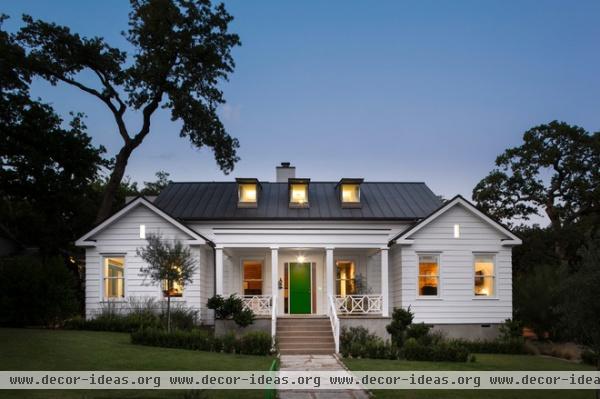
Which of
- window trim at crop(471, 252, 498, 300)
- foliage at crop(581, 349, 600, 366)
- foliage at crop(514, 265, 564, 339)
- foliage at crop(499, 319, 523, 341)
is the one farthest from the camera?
window trim at crop(471, 252, 498, 300)

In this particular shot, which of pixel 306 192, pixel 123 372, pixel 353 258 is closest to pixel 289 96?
pixel 306 192

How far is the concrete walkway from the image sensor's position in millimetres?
13875

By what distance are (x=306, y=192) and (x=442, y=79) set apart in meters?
8.03

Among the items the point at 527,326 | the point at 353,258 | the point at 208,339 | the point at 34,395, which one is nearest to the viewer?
the point at 34,395

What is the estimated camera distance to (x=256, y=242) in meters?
27.3

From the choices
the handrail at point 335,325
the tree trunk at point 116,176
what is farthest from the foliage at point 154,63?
the handrail at point 335,325

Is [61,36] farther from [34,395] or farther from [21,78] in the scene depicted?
[34,395]

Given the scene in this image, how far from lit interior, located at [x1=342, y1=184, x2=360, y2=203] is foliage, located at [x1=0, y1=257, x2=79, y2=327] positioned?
12314 mm

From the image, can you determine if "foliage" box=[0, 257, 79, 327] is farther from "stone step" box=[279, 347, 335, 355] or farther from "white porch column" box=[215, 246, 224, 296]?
"stone step" box=[279, 347, 335, 355]

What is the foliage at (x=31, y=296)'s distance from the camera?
24047 millimetres

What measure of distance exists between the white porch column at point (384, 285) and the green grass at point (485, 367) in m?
4.47

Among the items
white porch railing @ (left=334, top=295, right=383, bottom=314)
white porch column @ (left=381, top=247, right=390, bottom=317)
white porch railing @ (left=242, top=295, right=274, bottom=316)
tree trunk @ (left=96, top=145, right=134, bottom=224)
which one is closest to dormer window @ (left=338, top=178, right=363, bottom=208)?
white porch column @ (left=381, top=247, right=390, bottom=317)

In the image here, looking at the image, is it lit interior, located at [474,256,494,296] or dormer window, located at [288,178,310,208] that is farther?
dormer window, located at [288,178,310,208]

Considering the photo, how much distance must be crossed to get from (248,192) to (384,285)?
7.36 metres
